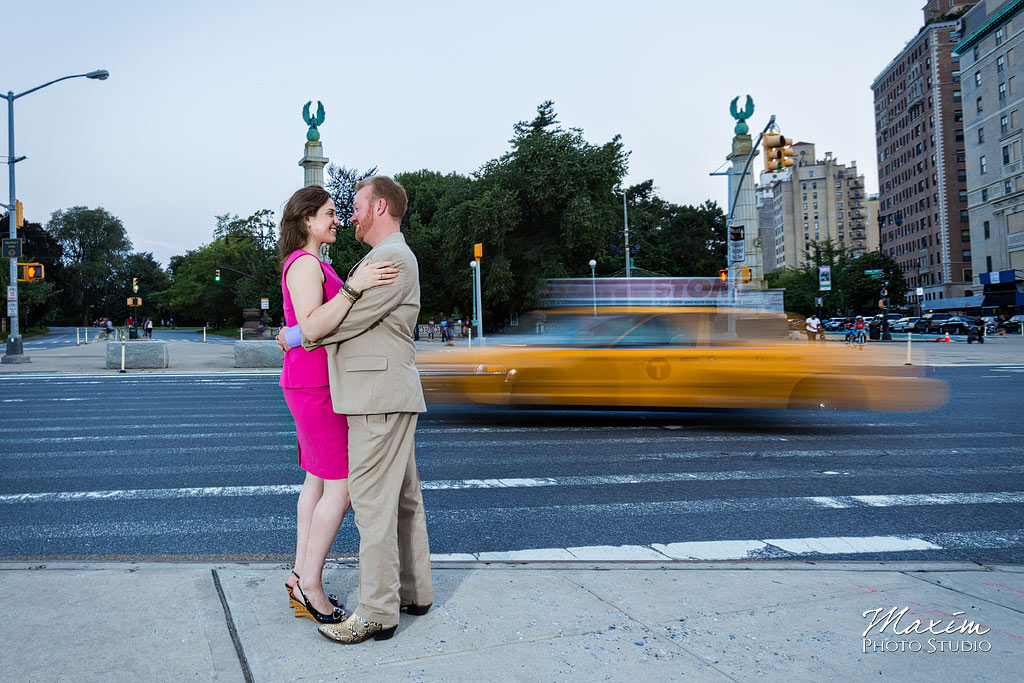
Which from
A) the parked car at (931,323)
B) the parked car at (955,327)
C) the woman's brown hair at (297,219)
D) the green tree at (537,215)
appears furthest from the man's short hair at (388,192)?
the parked car at (931,323)

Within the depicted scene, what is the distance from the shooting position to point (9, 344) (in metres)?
25.8

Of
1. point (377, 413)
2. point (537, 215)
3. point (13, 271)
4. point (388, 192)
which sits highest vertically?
point (537, 215)

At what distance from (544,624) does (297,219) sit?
6.45 ft

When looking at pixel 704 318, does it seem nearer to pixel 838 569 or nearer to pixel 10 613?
pixel 838 569

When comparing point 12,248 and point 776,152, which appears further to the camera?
point 12,248

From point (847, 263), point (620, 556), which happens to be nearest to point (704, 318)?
point (620, 556)

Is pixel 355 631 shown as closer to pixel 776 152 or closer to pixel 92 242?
pixel 776 152

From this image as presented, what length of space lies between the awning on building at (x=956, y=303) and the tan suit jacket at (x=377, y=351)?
88.7 meters

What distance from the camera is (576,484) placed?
628 cm

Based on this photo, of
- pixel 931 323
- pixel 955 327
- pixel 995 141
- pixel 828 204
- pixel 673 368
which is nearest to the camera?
pixel 673 368

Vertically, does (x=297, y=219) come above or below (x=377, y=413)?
above

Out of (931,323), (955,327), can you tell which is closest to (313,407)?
(955,327)

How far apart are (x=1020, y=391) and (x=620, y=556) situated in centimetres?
1241

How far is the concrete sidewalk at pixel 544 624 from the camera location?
284cm
